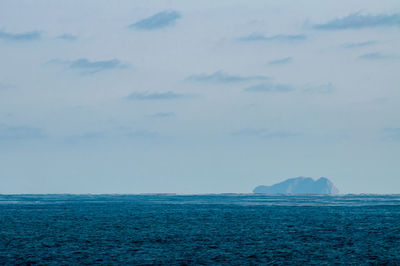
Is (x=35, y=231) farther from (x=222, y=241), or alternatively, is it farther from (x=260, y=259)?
(x=260, y=259)

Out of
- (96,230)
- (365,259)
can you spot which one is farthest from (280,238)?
(96,230)

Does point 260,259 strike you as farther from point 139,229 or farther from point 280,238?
point 139,229

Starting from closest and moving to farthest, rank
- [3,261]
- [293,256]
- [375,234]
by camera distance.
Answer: [3,261], [293,256], [375,234]

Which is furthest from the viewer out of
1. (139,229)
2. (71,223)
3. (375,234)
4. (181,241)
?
(71,223)

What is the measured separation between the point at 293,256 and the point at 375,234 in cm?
2625

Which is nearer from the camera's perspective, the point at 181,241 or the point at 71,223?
the point at 181,241

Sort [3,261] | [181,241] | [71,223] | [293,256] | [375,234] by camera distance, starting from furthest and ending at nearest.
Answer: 1. [71,223]
2. [375,234]
3. [181,241]
4. [293,256]
5. [3,261]

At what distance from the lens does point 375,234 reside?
263 ft

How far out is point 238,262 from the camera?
177 feet

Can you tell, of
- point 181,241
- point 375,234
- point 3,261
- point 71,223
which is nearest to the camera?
point 3,261

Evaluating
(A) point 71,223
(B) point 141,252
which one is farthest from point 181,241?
(A) point 71,223

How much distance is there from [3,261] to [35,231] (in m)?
30.2

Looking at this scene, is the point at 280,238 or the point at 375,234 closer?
the point at 280,238

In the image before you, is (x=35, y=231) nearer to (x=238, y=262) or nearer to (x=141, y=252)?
(x=141, y=252)
